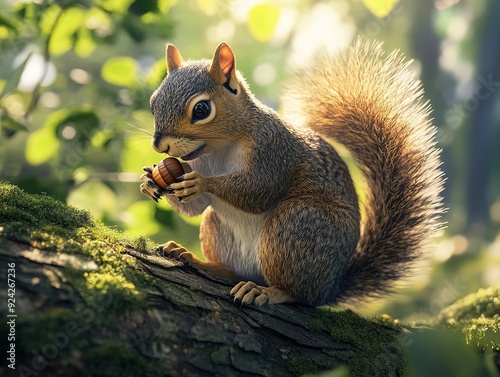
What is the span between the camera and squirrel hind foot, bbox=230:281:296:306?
220 centimetres

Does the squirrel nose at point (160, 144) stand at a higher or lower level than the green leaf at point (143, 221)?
higher

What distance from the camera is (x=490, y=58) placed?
452 inches

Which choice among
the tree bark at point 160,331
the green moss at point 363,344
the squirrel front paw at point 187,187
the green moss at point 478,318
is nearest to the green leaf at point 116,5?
the squirrel front paw at point 187,187

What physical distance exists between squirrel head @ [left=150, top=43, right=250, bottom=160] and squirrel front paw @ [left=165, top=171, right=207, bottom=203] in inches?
4.6

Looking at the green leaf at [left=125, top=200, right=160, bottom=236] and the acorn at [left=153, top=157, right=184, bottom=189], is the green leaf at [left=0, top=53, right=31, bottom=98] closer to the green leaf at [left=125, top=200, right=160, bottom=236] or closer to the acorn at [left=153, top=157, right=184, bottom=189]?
the acorn at [left=153, top=157, right=184, bottom=189]

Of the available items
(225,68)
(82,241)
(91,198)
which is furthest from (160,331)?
(91,198)

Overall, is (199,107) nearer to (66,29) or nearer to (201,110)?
(201,110)

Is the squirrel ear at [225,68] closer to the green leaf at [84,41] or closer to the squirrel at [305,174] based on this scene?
the squirrel at [305,174]

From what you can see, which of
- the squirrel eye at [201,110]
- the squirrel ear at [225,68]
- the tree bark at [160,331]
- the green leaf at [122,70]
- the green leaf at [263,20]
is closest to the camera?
the tree bark at [160,331]

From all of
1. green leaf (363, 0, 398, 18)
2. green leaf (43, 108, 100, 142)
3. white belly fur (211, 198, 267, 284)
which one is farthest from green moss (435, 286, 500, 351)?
green leaf (43, 108, 100, 142)

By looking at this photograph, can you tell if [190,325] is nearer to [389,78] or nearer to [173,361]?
[173,361]

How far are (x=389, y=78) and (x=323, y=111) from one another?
1.33ft

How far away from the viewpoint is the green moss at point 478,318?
2.52 metres

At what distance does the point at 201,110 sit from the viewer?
8.16 ft
